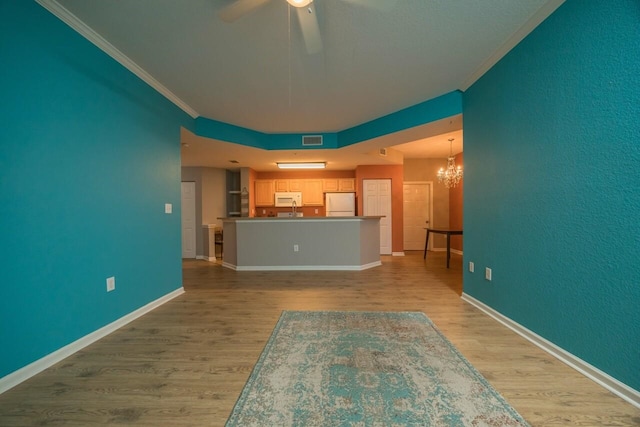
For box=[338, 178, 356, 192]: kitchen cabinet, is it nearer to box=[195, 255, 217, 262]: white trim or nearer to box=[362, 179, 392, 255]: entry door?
box=[362, 179, 392, 255]: entry door

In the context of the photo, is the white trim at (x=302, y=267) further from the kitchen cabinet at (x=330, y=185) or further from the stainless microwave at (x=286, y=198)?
the kitchen cabinet at (x=330, y=185)

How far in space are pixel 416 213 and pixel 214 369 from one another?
6.88m

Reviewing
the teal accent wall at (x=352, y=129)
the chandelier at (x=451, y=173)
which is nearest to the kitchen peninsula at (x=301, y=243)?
the teal accent wall at (x=352, y=129)

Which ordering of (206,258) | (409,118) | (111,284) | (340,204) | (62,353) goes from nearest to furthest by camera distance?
(62,353)
(111,284)
(409,118)
(206,258)
(340,204)

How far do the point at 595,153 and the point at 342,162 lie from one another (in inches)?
192

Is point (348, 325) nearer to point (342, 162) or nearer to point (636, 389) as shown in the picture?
point (636, 389)

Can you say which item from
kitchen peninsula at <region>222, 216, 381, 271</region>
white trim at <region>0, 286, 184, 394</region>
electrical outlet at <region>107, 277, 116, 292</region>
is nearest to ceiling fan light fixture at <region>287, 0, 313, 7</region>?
electrical outlet at <region>107, 277, 116, 292</region>

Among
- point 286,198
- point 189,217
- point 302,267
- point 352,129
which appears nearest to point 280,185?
point 286,198

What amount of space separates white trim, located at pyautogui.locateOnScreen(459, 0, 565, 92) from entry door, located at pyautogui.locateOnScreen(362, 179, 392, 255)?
3796 millimetres

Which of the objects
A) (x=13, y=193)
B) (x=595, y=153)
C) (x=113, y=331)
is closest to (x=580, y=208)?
(x=595, y=153)

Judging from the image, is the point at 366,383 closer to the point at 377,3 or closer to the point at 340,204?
the point at 377,3

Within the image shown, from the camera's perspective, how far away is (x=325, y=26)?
6.73ft

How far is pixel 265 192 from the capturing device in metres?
7.32

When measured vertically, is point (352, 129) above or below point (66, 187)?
above
